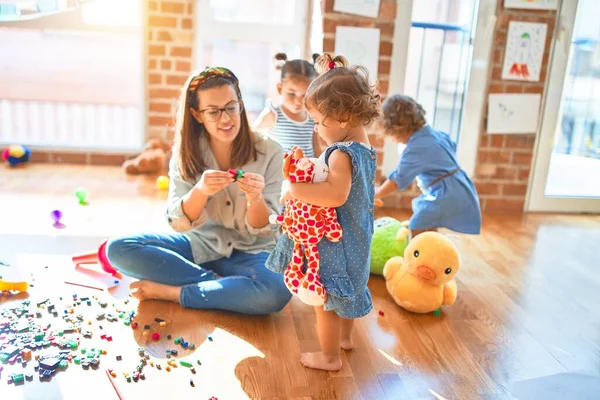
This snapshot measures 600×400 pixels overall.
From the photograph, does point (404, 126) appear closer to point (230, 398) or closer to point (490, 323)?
point (490, 323)

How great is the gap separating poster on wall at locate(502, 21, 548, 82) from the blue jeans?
5.96 ft

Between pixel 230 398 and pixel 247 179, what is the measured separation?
58cm

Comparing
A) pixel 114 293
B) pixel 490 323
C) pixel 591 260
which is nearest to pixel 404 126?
pixel 490 323

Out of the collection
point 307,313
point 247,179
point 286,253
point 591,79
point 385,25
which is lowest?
point 307,313

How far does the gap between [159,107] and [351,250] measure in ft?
7.91

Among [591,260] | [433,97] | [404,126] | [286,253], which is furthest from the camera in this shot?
[433,97]

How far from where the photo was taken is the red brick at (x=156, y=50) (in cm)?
344

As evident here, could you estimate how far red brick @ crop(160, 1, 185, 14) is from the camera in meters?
3.37

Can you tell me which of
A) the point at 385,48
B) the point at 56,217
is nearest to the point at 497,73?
the point at 385,48

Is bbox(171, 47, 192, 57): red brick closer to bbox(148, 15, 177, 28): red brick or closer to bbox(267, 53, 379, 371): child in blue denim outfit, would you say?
bbox(148, 15, 177, 28): red brick

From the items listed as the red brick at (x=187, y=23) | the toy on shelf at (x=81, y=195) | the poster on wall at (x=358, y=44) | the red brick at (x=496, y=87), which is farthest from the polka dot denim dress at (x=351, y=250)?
the red brick at (x=187, y=23)

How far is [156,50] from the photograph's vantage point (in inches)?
136

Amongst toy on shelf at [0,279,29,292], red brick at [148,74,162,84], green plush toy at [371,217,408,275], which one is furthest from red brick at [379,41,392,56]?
toy on shelf at [0,279,29,292]

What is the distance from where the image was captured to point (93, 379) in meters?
1.41
